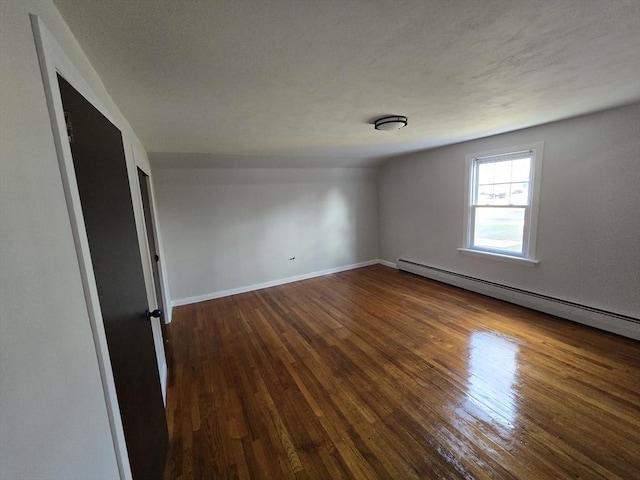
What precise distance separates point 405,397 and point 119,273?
2.08 m

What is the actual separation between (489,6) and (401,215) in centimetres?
436

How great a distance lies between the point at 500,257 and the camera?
3.64 m

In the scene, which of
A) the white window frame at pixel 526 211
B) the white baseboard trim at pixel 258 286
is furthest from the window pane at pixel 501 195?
the white baseboard trim at pixel 258 286

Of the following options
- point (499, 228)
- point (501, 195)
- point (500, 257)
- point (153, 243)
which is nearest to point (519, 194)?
point (501, 195)

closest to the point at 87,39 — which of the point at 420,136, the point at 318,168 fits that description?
the point at 420,136

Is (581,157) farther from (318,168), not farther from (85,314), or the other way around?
(85,314)

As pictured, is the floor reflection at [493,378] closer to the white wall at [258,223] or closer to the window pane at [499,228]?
the window pane at [499,228]

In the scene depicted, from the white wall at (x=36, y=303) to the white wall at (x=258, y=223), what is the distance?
348cm

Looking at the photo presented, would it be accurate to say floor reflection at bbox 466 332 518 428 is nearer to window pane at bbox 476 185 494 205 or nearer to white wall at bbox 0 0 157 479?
window pane at bbox 476 185 494 205

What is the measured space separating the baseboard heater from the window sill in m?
0.35

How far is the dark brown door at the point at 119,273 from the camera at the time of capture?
3.08 ft

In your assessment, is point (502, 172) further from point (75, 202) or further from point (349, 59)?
point (75, 202)

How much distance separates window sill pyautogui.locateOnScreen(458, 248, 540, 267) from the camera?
335cm

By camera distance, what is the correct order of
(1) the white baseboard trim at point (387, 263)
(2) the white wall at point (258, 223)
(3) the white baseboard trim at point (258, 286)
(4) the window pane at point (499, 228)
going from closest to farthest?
(4) the window pane at point (499, 228)
(2) the white wall at point (258, 223)
(3) the white baseboard trim at point (258, 286)
(1) the white baseboard trim at point (387, 263)
